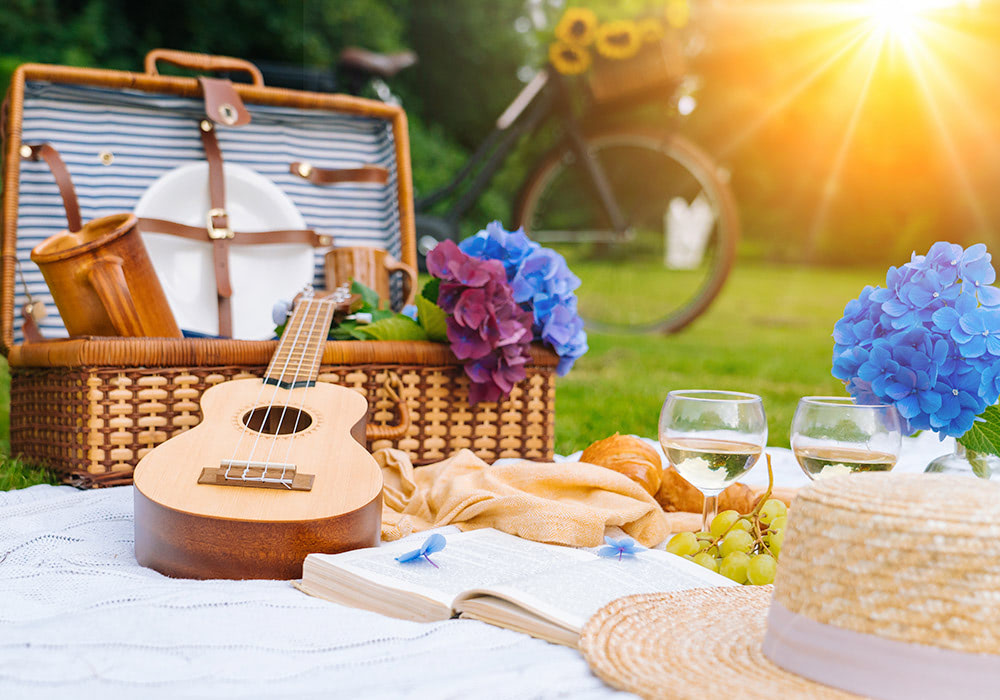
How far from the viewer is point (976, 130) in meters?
6.11

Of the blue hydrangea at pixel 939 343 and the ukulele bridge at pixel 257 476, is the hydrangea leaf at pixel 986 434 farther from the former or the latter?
the ukulele bridge at pixel 257 476

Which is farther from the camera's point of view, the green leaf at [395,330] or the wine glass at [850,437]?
the green leaf at [395,330]

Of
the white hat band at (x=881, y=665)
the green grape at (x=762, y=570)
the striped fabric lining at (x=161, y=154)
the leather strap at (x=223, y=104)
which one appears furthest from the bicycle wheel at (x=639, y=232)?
the white hat band at (x=881, y=665)

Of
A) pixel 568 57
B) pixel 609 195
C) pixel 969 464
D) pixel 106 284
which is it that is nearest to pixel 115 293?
pixel 106 284

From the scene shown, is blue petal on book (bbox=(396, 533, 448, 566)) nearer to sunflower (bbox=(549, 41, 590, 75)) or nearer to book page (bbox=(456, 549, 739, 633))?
book page (bbox=(456, 549, 739, 633))

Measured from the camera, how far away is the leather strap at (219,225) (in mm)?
2080

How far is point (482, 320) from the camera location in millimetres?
1531

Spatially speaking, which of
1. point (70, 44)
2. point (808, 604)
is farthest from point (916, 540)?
point (70, 44)

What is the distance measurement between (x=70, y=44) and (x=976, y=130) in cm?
584

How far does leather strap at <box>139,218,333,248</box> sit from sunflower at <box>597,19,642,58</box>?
184 centimetres

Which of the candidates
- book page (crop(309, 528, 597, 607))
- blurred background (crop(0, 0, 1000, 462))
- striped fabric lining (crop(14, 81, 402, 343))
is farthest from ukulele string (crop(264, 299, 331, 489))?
blurred background (crop(0, 0, 1000, 462))

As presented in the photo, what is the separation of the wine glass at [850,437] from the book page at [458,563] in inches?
11.5

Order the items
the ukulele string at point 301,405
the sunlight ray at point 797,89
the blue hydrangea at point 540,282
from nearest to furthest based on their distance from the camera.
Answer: the ukulele string at point 301,405
the blue hydrangea at point 540,282
the sunlight ray at point 797,89

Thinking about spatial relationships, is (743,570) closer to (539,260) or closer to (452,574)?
(452,574)
